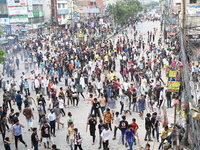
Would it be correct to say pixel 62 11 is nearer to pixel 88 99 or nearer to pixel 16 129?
pixel 88 99

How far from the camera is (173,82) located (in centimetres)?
1184

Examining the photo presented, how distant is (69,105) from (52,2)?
165 feet

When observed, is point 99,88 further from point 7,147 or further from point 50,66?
point 7,147

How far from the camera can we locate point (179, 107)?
33.4ft

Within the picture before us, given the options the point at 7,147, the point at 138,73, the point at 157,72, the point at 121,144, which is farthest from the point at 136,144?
the point at 157,72

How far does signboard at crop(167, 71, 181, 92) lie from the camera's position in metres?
11.7

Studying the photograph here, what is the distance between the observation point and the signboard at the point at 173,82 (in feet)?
38.5

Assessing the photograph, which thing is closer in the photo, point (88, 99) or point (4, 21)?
point (88, 99)

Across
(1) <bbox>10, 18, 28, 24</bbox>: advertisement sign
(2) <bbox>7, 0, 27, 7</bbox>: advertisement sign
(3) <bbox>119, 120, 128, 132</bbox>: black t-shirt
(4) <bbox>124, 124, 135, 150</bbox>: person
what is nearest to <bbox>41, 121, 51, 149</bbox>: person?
(3) <bbox>119, 120, 128, 132</bbox>: black t-shirt

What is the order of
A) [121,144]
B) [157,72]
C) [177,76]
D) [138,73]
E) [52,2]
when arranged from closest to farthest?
[121,144] < [177,76] < [138,73] < [157,72] < [52,2]

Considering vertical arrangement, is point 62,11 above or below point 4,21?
above

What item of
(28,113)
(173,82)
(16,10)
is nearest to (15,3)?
(16,10)

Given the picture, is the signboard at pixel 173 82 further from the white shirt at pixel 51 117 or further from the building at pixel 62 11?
the building at pixel 62 11

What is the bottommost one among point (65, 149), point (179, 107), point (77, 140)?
point (65, 149)
